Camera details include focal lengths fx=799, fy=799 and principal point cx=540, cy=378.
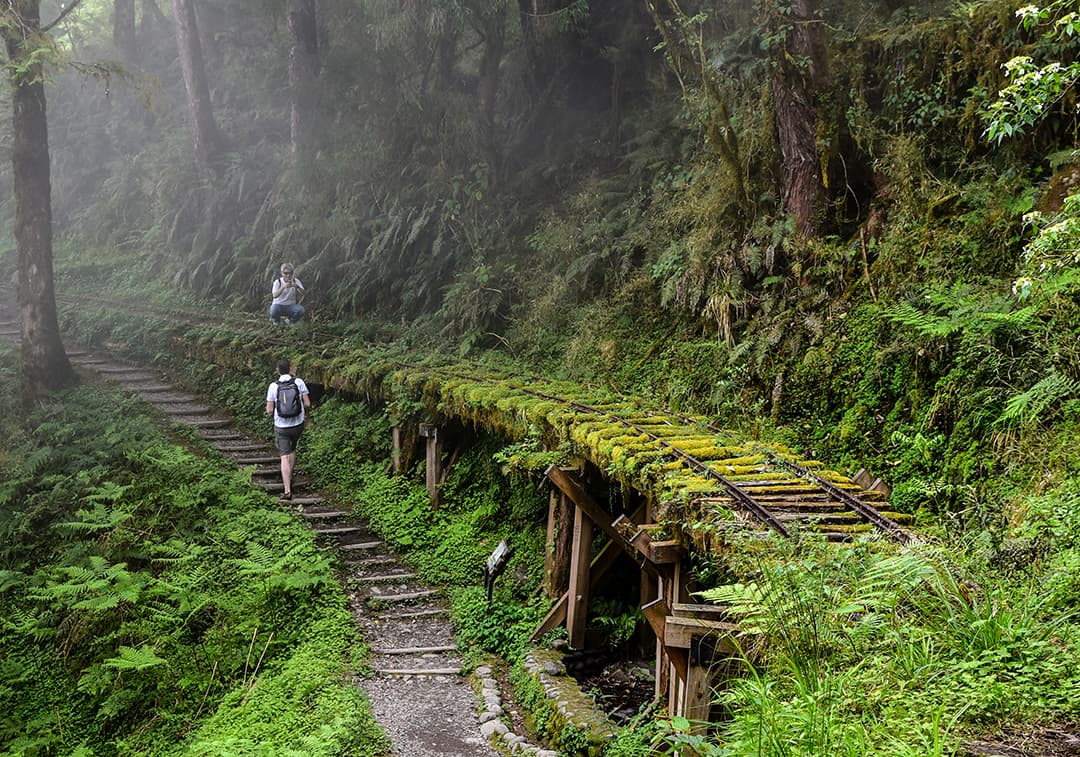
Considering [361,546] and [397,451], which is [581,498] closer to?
[361,546]

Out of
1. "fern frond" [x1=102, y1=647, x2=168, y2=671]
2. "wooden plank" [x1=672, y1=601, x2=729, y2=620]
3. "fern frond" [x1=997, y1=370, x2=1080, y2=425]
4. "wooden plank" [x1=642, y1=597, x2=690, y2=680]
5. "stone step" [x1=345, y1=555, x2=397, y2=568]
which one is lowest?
"fern frond" [x1=102, y1=647, x2=168, y2=671]

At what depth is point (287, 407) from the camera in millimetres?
12180

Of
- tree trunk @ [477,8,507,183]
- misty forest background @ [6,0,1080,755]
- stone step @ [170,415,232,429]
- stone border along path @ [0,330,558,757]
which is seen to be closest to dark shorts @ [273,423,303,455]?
stone border along path @ [0,330,558,757]

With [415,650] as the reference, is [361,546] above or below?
above

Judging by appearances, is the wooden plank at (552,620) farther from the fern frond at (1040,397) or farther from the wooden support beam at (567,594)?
the fern frond at (1040,397)

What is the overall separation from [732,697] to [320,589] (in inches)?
301

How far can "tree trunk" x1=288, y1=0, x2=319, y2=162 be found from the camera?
20.9m

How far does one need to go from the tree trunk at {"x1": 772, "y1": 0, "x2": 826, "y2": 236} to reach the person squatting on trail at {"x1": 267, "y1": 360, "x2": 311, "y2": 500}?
25.0 ft

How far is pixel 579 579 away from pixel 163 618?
5050mm

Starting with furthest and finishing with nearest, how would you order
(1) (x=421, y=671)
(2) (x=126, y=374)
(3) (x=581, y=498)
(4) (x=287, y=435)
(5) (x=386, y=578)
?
(2) (x=126, y=374) → (4) (x=287, y=435) → (5) (x=386, y=578) → (1) (x=421, y=671) → (3) (x=581, y=498)

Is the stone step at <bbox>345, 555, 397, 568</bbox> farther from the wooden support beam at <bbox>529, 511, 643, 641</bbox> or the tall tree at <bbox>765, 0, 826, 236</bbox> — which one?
the tall tree at <bbox>765, 0, 826, 236</bbox>

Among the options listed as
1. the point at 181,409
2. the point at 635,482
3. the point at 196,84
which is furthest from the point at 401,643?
the point at 196,84

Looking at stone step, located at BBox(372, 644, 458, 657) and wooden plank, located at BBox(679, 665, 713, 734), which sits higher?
wooden plank, located at BBox(679, 665, 713, 734)

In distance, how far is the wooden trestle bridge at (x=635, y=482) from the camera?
5.85 m
